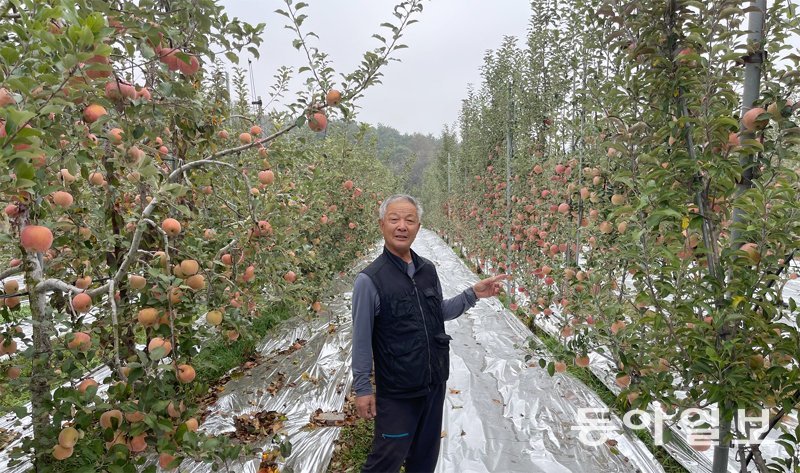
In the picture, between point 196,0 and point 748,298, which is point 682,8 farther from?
point 196,0

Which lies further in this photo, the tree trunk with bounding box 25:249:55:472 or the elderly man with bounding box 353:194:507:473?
the elderly man with bounding box 353:194:507:473

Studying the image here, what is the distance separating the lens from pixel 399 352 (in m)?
1.90

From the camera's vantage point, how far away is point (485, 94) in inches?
341

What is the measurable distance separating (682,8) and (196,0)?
1658 millimetres

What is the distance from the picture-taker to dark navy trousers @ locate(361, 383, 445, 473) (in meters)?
1.88

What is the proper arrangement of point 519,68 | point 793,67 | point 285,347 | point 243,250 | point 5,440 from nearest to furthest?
point 793,67 → point 243,250 → point 5,440 → point 285,347 → point 519,68

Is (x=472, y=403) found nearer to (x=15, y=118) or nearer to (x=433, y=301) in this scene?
(x=433, y=301)

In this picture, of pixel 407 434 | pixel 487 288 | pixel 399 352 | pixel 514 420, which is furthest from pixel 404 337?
pixel 514 420

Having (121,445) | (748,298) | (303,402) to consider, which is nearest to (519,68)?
(303,402)

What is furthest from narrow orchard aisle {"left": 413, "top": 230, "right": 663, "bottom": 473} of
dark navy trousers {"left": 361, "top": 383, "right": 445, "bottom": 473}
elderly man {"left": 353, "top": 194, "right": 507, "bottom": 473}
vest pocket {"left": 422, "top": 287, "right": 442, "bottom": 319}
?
vest pocket {"left": 422, "top": 287, "right": 442, "bottom": 319}

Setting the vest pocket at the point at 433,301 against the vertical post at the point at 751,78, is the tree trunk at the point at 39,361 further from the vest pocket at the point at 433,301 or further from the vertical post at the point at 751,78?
the vertical post at the point at 751,78

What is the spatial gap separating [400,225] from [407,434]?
921 mm

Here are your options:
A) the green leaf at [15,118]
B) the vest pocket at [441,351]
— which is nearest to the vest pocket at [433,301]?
the vest pocket at [441,351]

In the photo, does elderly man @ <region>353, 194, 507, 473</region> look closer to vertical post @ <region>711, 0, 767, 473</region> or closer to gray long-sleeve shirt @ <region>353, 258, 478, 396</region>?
gray long-sleeve shirt @ <region>353, 258, 478, 396</region>
